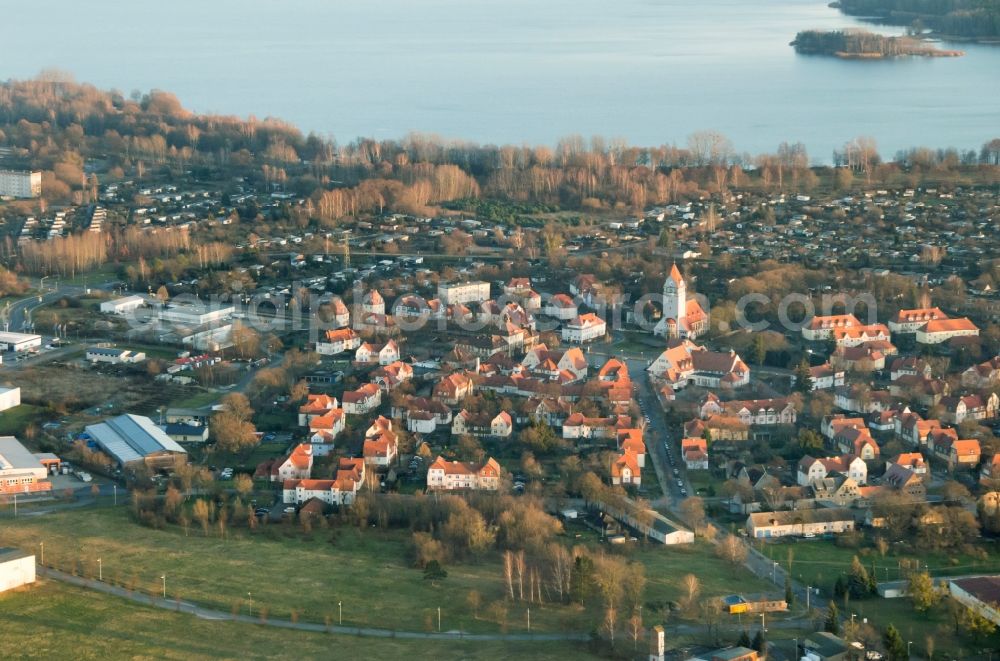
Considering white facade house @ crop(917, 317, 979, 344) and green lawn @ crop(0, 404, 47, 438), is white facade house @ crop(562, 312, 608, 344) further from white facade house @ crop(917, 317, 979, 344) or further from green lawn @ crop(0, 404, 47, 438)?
green lawn @ crop(0, 404, 47, 438)

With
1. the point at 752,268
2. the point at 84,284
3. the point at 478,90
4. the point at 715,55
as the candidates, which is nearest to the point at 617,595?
the point at 752,268

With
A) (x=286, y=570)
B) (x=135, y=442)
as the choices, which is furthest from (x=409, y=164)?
(x=286, y=570)

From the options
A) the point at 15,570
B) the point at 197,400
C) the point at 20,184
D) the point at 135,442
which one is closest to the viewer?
the point at 15,570

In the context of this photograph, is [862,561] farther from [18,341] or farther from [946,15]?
[946,15]

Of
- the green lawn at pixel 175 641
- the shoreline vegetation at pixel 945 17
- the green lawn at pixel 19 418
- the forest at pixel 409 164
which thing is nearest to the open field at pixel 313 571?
the green lawn at pixel 175 641

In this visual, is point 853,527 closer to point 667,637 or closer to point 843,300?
point 667,637

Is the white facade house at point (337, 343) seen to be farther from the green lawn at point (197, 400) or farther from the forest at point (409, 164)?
the forest at point (409, 164)

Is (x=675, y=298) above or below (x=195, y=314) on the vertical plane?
above

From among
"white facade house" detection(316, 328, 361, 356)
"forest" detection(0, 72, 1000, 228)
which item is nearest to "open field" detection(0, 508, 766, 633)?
"white facade house" detection(316, 328, 361, 356)
